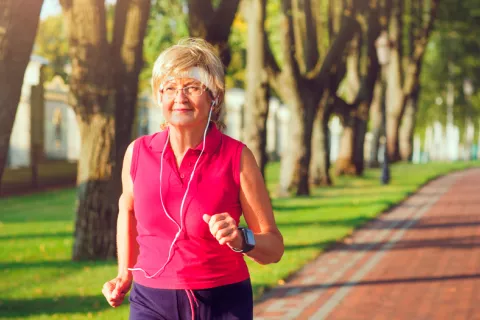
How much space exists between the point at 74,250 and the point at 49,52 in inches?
1964

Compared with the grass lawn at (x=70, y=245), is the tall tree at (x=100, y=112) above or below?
above

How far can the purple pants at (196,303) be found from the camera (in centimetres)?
352

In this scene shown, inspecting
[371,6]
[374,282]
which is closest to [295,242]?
[374,282]

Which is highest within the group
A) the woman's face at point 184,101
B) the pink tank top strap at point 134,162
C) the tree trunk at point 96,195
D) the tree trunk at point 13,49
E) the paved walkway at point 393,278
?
the tree trunk at point 13,49

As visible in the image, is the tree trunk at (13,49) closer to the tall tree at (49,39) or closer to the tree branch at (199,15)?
the tree branch at (199,15)

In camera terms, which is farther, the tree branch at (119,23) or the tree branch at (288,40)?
the tree branch at (288,40)

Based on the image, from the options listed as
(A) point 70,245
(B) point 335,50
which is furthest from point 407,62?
(A) point 70,245

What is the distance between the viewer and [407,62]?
43.2 meters

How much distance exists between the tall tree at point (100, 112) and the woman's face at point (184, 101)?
7581mm

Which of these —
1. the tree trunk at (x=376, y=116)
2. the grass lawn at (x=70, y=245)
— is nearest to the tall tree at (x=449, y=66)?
the tree trunk at (x=376, y=116)

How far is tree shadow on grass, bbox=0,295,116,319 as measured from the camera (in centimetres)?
806

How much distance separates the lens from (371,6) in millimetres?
29062

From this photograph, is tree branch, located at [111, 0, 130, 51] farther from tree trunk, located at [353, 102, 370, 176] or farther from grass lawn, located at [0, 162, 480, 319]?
tree trunk, located at [353, 102, 370, 176]

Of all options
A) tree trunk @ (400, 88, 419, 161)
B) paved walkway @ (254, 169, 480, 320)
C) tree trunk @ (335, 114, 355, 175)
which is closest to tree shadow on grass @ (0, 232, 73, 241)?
paved walkway @ (254, 169, 480, 320)
